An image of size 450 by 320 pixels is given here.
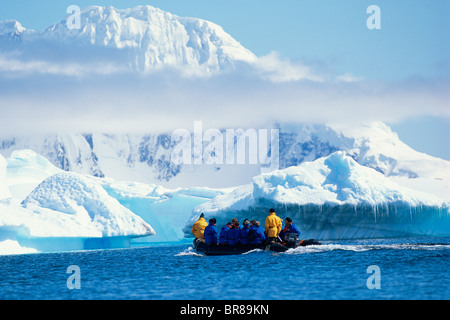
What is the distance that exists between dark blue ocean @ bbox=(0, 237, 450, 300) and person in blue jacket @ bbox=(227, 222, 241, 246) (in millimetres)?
1039

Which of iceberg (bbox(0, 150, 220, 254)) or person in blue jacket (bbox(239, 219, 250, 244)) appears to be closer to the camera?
person in blue jacket (bbox(239, 219, 250, 244))

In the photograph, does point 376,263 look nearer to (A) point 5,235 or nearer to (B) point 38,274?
(B) point 38,274

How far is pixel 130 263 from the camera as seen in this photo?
29797 millimetres

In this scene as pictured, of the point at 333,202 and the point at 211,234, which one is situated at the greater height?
the point at 333,202

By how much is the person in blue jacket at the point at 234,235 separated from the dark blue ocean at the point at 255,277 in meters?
1.04

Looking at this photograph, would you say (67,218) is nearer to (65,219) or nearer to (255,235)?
(65,219)

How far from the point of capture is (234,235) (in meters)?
30.9

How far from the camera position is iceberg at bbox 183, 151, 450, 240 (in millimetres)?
48781

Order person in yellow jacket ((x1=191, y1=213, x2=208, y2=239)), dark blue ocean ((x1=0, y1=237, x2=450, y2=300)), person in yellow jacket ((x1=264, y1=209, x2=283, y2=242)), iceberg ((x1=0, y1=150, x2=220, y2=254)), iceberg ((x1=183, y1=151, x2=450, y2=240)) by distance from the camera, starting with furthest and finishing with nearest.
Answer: iceberg ((x1=183, y1=151, x2=450, y2=240)) < iceberg ((x1=0, y1=150, x2=220, y2=254)) < person in yellow jacket ((x1=191, y1=213, x2=208, y2=239)) < person in yellow jacket ((x1=264, y1=209, x2=283, y2=242)) < dark blue ocean ((x1=0, y1=237, x2=450, y2=300))

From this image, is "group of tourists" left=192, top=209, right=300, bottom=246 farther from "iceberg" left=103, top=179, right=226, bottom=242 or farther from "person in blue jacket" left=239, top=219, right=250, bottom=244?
"iceberg" left=103, top=179, right=226, bottom=242

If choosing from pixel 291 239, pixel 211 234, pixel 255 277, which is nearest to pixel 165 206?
pixel 211 234

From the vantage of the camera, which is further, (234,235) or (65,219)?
(65,219)

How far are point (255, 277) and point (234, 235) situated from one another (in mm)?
9595

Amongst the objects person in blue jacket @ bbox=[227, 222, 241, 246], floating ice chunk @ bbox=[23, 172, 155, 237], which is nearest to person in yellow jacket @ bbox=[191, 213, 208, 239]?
person in blue jacket @ bbox=[227, 222, 241, 246]
